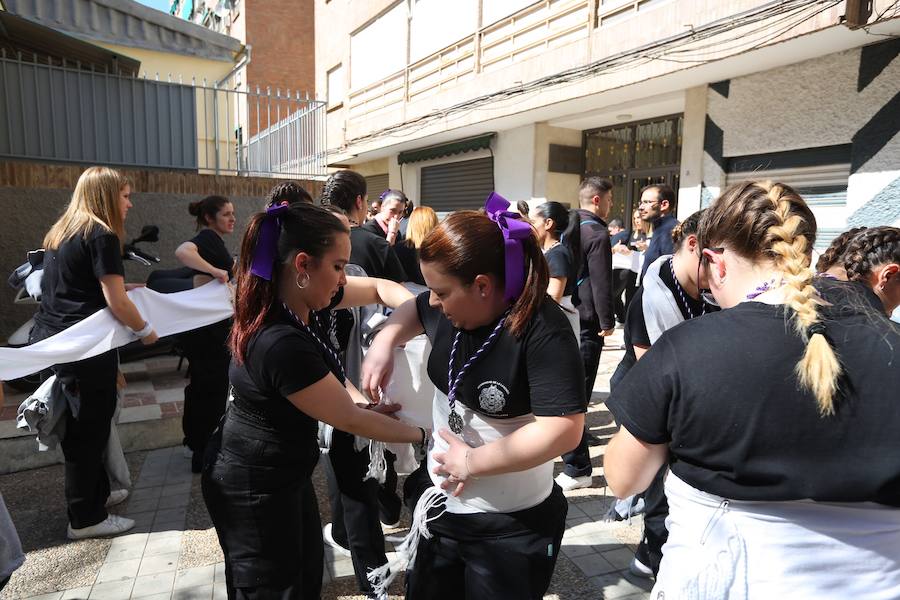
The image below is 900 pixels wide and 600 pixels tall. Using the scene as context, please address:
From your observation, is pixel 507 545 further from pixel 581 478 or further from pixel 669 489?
pixel 581 478

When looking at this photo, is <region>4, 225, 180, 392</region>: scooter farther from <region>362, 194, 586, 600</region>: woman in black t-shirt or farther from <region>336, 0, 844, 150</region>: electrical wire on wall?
<region>336, 0, 844, 150</region>: electrical wire on wall

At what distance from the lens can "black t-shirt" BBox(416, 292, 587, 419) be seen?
1.55 m

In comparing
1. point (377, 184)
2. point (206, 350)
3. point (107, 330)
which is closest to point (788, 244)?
point (107, 330)

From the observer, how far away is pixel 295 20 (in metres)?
25.8

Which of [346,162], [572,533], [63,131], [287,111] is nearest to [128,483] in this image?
[572,533]

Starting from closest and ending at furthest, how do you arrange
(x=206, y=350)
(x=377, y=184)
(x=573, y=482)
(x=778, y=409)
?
1. (x=778, y=409)
2. (x=573, y=482)
3. (x=206, y=350)
4. (x=377, y=184)

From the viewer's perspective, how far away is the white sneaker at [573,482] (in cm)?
394

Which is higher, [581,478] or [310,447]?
[310,447]

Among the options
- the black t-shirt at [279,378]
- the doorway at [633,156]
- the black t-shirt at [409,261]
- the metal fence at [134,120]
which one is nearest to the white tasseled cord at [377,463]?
the black t-shirt at [279,378]

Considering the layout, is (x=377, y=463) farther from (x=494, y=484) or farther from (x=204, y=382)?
(x=204, y=382)

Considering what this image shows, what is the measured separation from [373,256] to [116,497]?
7.60 feet

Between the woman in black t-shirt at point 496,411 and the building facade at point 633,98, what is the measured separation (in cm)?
674

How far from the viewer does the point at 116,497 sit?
3.76 metres

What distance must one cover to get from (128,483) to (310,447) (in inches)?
91.6
